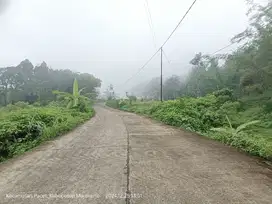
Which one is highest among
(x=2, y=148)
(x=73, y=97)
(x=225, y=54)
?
(x=225, y=54)

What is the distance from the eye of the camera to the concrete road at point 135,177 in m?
3.16

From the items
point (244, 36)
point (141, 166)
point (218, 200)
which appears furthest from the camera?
point (244, 36)

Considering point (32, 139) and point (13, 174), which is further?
point (32, 139)

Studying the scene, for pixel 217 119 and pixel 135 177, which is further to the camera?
pixel 217 119

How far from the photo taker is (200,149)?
6238mm

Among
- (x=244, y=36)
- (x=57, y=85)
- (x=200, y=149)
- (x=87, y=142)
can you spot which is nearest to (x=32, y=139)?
(x=87, y=142)

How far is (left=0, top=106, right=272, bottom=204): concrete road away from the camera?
3156mm

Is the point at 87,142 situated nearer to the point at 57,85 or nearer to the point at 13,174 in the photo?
the point at 13,174

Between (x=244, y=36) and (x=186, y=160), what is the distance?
19271mm

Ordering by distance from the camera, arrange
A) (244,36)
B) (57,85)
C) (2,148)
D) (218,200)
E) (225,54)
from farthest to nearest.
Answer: (57,85) → (225,54) → (244,36) → (2,148) → (218,200)

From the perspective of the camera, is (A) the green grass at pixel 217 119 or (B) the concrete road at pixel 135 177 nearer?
(B) the concrete road at pixel 135 177

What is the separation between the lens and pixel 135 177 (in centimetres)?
391

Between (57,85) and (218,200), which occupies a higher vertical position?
(57,85)

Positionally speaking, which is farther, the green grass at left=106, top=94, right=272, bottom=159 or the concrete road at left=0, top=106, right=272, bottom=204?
the green grass at left=106, top=94, right=272, bottom=159
